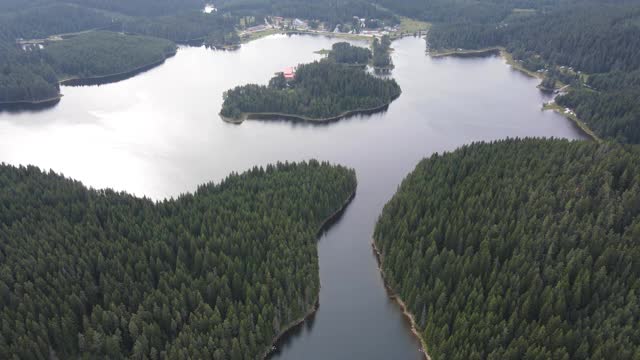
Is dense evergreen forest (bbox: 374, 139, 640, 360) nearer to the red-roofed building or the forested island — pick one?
the forested island

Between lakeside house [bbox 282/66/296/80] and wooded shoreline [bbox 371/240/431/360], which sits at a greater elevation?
lakeside house [bbox 282/66/296/80]

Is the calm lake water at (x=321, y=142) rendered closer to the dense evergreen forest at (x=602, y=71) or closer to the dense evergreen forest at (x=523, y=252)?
the dense evergreen forest at (x=523, y=252)

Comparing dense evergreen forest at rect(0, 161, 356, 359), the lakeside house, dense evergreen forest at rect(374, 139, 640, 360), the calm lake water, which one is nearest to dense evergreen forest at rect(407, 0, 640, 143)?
the calm lake water

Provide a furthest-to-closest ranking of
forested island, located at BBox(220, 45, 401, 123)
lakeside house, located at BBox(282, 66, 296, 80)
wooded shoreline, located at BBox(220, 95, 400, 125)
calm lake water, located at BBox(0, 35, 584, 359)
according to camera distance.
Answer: lakeside house, located at BBox(282, 66, 296, 80) → forested island, located at BBox(220, 45, 401, 123) → wooded shoreline, located at BBox(220, 95, 400, 125) → calm lake water, located at BBox(0, 35, 584, 359)

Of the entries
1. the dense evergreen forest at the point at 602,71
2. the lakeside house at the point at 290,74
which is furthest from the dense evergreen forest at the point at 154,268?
the dense evergreen forest at the point at 602,71

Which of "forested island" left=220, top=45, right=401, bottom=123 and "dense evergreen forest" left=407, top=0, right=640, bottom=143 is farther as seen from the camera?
"forested island" left=220, top=45, right=401, bottom=123

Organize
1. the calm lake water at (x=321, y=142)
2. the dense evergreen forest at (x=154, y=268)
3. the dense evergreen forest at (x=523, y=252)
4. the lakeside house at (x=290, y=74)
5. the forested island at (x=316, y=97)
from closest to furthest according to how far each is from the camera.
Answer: the dense evergreen forest at (x=523, y=252)
the dense evergreen forest at (x=154, y=268)
the calm lake water at (x=321, y=142)
the forested island at (x=316, y=97)
the lakeside house at (x=290, y=74)

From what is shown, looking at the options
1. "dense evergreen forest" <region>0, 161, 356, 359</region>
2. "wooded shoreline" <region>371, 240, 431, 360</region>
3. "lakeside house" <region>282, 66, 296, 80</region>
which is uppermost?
"lakeside house" <region>282, 66, 296, 80</region>

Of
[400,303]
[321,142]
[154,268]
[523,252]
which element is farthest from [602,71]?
[154,268]
